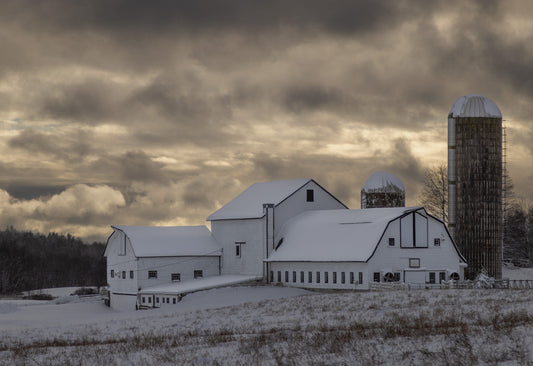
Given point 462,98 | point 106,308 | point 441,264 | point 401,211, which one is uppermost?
point 462,98

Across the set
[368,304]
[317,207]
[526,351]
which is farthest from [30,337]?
[317,207]

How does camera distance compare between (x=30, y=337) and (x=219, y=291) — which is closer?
(x=30, y=337)

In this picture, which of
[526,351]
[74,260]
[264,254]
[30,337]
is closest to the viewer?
[526,351]

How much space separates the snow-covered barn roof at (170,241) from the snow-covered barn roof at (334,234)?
9.45 metres

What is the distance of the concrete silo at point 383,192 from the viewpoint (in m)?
84.1

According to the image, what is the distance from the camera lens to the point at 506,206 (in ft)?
306

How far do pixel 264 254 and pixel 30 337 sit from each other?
132 feet

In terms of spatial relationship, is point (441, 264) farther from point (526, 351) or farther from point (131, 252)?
point (526, 351)

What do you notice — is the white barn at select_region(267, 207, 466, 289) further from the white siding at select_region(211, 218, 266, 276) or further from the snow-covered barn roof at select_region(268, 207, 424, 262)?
the white siding at select_region(211, 218, 266, 276)

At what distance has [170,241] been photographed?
257ft

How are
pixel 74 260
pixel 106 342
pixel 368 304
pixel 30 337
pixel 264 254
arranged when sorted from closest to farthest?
pixel 106 342 → pixel 30 337 → pixel 368 304 → pixel 264 254 → pixel 74 260

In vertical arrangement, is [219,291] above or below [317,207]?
below

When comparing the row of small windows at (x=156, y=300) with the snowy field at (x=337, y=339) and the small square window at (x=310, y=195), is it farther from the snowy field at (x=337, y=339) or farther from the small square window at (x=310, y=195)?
the snowy field at (x=337, y=339)

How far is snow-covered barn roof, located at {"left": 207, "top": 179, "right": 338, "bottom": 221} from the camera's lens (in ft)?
251
